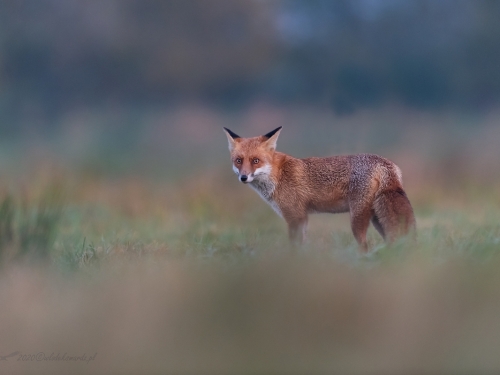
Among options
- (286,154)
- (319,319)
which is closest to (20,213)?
(319,319)

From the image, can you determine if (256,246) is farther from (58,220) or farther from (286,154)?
(286,154)

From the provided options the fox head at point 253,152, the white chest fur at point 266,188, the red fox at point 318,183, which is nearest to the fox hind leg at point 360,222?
the red fox at point 318,183

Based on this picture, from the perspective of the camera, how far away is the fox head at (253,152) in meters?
4.18

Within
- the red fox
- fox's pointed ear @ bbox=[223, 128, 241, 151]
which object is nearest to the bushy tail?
the red fox

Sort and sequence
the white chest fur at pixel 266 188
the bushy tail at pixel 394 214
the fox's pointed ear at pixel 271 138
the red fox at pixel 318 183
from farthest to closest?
the white chest fur at pixel 266 188 → the fox's pointed ear at pixel 271 138 → the red fox at pixel 318 183 → the bushy tail at pixel 394 214

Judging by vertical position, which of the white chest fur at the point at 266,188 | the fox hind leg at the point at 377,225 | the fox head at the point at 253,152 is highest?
the fox head at the point at 253,152

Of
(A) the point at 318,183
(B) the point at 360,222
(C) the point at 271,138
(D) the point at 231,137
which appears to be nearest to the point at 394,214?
(B) the point at 360,222

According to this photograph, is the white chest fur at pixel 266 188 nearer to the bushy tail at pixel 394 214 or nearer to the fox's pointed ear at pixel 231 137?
the fox's pointed ear at pixel 231 137

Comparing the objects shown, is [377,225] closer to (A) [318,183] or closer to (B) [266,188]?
(A) [318,183]

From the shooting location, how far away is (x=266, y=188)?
172 inches

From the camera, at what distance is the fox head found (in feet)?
13.7

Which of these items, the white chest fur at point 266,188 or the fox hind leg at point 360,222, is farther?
the white chest fur at point 266,188

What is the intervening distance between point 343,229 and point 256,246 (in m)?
1.16

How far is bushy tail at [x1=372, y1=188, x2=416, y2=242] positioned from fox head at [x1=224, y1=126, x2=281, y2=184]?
33.6 inches
